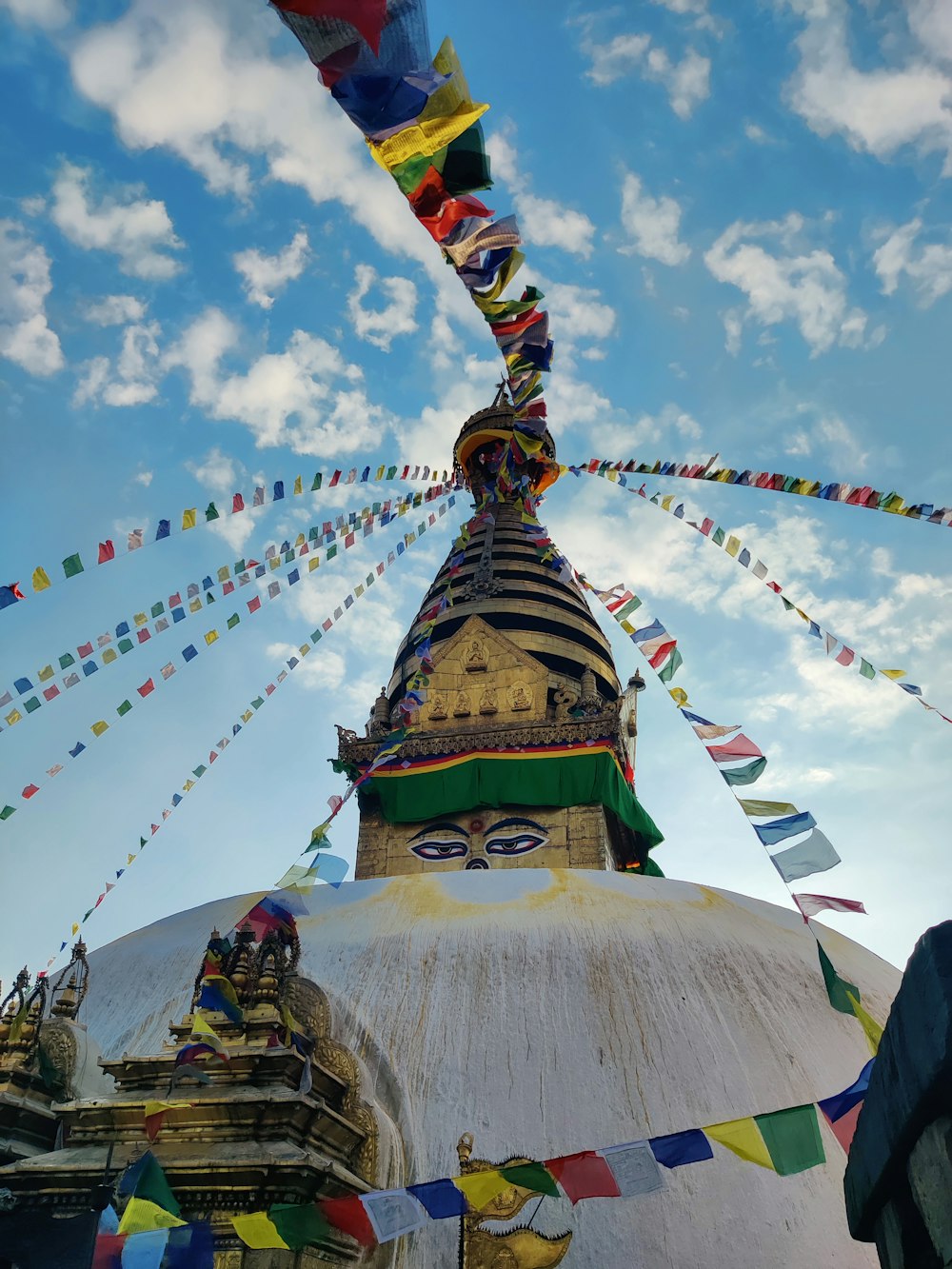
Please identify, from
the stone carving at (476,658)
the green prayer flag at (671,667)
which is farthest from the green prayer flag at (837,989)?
the stone carving at (476,658)

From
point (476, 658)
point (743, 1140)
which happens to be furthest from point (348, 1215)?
point (476, 658)

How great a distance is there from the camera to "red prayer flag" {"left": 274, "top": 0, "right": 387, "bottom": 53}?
3645 mm

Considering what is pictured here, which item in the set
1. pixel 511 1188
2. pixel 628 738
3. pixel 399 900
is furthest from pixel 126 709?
pixel 628 738

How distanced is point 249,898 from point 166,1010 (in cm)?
185

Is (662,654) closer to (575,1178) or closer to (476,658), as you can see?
(575,1178)

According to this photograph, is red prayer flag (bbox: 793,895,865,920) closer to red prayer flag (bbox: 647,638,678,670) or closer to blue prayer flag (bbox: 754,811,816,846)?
blue prayer flag (bbox: 754,811,816,846)

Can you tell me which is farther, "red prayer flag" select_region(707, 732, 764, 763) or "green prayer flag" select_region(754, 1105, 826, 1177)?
"red prayer flag" select_region(707, 732, 764, 763)

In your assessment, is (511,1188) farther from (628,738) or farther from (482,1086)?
(628,738)

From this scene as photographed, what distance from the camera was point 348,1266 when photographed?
502 cm

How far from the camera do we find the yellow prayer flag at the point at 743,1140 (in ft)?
12.9

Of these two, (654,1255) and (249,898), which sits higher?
(249,898)

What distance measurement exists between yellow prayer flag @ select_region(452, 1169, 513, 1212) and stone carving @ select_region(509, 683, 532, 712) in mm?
9560

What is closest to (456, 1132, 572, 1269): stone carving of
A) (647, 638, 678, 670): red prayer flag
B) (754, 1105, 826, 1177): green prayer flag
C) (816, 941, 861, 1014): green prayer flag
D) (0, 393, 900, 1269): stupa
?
(0, 393, 900, 1269): stupa

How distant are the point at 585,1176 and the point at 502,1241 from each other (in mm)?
1387
